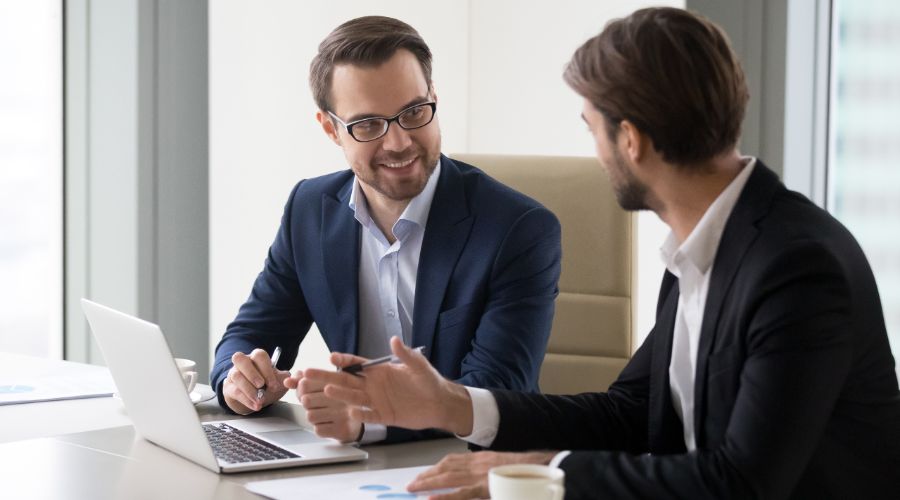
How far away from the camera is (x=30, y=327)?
3.14m

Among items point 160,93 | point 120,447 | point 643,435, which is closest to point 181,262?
point 160,93

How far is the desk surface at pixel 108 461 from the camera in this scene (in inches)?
55.2

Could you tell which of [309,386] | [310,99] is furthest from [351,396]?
[310,99]

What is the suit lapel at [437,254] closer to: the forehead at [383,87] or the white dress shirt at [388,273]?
the white dress shirt at [388,273]

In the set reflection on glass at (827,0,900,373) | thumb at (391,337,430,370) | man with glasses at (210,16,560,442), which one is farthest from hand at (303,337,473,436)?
reflection on glass at (827,0,900,373)

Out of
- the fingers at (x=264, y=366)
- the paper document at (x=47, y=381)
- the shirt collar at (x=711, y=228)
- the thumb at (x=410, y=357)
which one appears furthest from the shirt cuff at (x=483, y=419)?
the paper document at (x=47, y=381)

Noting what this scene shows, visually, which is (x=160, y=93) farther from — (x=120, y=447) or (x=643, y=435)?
(x=643, y=435)

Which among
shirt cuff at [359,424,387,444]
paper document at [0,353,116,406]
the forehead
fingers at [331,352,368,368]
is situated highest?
Result: the forehead

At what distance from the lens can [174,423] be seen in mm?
1537

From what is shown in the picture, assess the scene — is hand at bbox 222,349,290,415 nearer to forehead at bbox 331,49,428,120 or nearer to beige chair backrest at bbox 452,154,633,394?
forehead at bbox 331,49,428,120

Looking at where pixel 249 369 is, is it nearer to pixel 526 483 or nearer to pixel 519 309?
pixel 519 309

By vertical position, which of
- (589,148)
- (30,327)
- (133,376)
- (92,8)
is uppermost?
(92,8)

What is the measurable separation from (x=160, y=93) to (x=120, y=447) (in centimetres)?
168

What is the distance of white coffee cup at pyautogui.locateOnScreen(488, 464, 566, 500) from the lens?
111cm
